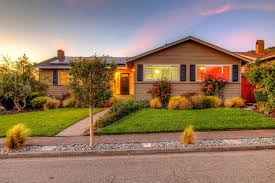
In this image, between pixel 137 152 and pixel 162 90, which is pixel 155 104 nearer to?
pixel 162 90

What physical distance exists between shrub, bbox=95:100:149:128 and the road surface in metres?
3.94

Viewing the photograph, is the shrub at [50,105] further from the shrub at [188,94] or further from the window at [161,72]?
the shrub at [188,94]

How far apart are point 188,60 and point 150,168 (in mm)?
12365

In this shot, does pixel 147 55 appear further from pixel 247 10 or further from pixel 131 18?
pixel 247 10

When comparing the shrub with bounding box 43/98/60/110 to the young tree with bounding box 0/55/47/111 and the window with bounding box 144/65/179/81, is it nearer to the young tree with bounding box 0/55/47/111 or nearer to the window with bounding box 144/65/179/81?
the young tree with bounding box 0/55/47/111

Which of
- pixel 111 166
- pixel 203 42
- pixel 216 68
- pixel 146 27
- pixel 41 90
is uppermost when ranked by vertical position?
pixel 146 27

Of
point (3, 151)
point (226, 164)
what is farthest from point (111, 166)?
point (3, 151)

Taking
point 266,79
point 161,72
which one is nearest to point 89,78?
point 266,79

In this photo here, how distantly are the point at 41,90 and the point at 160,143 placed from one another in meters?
15.1

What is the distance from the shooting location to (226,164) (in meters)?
5.60

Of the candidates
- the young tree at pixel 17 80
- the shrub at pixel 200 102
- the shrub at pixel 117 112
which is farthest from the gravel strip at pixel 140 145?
the young tree at pixel 17 80

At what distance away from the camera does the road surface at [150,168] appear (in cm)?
478

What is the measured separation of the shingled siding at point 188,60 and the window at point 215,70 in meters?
0.28

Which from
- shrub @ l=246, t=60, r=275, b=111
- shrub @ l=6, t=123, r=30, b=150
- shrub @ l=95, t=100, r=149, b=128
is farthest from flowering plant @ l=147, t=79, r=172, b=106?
shrub @ l=6, t=123, r=30, b=150
